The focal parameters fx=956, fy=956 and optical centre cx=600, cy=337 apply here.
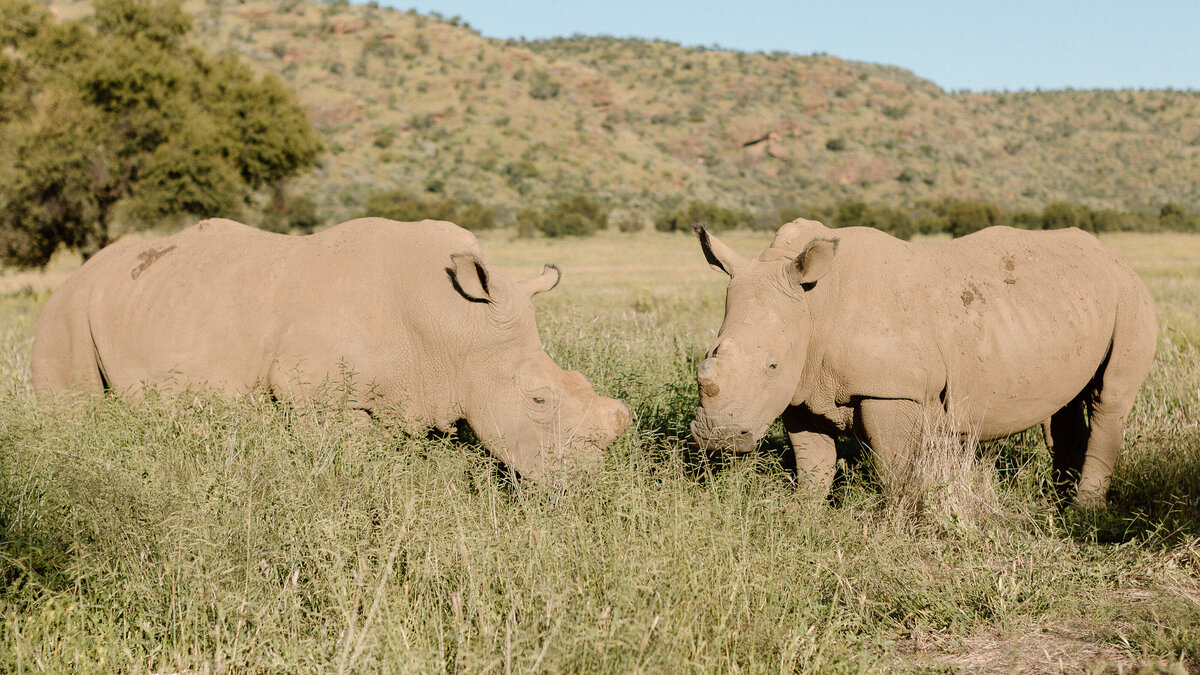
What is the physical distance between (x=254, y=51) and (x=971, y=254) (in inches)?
2880

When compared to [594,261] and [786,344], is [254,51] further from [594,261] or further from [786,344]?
[786,344]

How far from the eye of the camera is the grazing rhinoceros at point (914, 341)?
5.01 metres

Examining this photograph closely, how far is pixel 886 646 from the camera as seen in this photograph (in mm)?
3965

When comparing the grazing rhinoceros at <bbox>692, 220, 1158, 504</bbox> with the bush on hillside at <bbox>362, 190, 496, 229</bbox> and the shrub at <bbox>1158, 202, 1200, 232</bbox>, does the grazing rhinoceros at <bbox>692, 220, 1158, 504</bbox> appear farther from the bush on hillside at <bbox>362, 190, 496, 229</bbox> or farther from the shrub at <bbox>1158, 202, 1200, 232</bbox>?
the shrub at <bbox>1158, 202, 1200, 232</bbox>

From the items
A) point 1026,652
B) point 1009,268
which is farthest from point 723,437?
point 1009,268

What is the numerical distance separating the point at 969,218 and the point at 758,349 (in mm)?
43096

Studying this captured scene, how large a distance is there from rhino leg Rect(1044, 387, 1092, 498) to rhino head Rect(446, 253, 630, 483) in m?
3.32

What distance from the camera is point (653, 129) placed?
80.4 m

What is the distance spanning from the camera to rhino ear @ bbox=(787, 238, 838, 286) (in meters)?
4.99

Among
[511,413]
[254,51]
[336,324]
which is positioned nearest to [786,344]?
[511,413]

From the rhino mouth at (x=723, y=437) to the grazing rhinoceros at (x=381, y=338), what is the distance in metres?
0.60

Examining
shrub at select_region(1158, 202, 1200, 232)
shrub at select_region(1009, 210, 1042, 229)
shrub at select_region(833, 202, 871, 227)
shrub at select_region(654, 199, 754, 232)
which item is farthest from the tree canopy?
shrub at select_region(1158, 202, 1200, 232)

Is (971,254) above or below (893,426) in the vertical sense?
above

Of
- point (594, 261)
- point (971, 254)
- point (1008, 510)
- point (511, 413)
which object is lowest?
point (594, 261)
